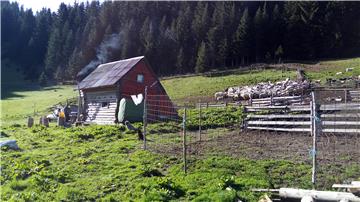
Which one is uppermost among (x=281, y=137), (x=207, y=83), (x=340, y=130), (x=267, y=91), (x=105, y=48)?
(x=105, y=48)

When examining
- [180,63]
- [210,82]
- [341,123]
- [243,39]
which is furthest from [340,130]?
[243,39]

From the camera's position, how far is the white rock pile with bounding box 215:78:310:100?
42.3 m

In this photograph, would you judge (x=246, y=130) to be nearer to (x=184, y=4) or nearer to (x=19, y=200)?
(x=19, y=200)

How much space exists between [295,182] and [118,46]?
87.2 m

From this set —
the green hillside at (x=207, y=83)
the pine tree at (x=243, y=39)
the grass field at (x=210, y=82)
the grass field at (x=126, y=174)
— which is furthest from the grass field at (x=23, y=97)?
the pine tree at (x=243, y=39)

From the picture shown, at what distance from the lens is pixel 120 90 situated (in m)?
31.0

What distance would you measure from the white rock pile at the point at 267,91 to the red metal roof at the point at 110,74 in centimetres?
1210

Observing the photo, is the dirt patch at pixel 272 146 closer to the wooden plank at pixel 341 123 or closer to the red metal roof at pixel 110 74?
the wooden plank at pixel 341 123

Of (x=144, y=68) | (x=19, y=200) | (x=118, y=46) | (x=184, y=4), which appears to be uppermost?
(x=184, y=4)

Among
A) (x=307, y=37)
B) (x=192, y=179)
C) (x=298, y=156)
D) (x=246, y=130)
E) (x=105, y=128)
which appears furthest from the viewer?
(x=307, y=37)

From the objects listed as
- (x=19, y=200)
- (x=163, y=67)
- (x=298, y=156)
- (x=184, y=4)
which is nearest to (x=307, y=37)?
(x=163, y=67)

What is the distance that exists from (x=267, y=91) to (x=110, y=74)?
57.0 feet

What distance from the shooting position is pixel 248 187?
35.7 ft

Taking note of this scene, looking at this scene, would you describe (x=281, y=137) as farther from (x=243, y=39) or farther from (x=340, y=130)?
(x=243, y=39)
